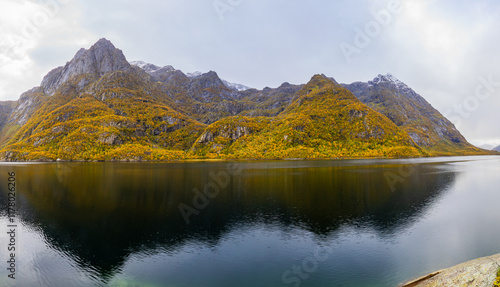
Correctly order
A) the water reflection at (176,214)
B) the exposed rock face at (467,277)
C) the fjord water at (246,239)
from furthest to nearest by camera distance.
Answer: the water reflection at (176,214), the fjord water at (246,239), the exposed rock face at (467,277)

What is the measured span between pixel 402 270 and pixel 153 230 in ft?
111

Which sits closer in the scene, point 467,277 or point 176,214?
point 467,277

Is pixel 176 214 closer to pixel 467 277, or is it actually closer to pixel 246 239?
pixel 246 239

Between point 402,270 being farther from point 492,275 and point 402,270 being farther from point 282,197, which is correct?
point 282,197

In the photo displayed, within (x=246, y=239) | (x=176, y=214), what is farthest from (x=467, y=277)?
(x=176, y=214)

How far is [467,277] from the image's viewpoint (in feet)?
58.5

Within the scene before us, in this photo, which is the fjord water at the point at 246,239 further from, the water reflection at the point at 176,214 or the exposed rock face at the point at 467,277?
the exposed rock face at the point at 467,277

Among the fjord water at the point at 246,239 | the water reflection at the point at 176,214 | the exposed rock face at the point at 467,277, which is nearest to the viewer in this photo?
the exposed rock face at the point at 467,277

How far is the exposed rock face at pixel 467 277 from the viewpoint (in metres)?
16.5

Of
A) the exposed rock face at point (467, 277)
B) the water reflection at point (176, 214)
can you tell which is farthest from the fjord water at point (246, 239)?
the exposed rock face at point (467, 277)

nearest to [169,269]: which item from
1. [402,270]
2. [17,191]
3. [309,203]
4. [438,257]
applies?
[402,270]

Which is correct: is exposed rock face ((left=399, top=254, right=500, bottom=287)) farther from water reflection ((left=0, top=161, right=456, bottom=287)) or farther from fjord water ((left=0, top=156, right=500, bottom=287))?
water reflection ((left=0, top=161, right=456, bottom=287))

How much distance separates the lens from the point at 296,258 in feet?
94.1

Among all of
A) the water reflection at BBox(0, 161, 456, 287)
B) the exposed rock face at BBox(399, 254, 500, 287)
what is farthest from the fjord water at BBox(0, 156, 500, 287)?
the exposed rock face at BBox(399, 254, 500, 287)
